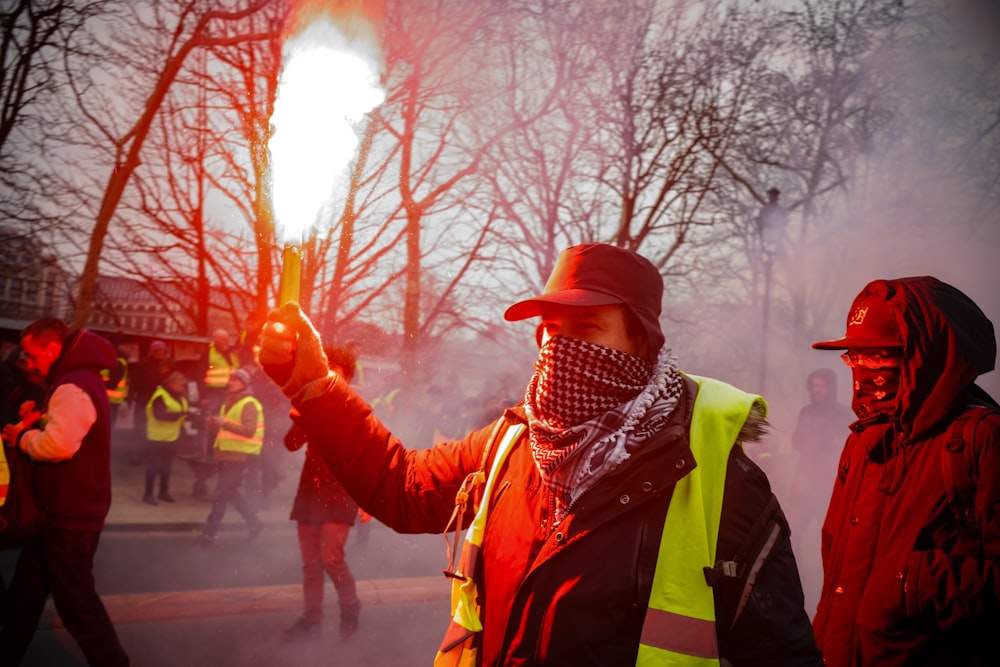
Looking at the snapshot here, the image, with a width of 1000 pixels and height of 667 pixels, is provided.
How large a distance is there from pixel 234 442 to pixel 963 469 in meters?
5.91

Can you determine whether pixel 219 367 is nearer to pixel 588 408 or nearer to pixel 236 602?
pixel 236 602

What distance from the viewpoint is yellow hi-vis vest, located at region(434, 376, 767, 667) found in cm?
139

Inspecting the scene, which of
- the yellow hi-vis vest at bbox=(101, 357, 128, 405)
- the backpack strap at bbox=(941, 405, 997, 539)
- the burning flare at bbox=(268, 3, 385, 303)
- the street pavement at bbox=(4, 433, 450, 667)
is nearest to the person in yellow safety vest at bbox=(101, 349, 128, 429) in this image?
the yellow hi-vis vest at bbox=(101, 357, 128, 405)

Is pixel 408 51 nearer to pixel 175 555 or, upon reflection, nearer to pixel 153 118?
pixel 153 118

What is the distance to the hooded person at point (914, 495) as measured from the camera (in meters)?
1.88

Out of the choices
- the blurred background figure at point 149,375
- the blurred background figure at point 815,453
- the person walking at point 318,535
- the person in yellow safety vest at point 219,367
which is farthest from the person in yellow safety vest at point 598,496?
the blurred background figure at point 149,375

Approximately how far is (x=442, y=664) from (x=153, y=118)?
8867 mm

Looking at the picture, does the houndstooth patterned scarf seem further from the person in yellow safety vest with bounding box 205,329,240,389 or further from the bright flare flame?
the person in yellow safety vest with bounding box 205,329,240,389

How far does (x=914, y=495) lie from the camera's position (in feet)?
6.66

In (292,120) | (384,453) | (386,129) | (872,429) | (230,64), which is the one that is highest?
(230,64)

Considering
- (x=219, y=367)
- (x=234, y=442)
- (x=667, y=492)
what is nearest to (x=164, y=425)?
(x=219, y=367)

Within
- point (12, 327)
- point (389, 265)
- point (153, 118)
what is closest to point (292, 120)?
point (389, 265)

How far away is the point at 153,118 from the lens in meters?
8.71

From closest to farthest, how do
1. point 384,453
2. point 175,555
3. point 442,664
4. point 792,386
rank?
point 442,664
point 384,453
point 175,555
point 792,386
